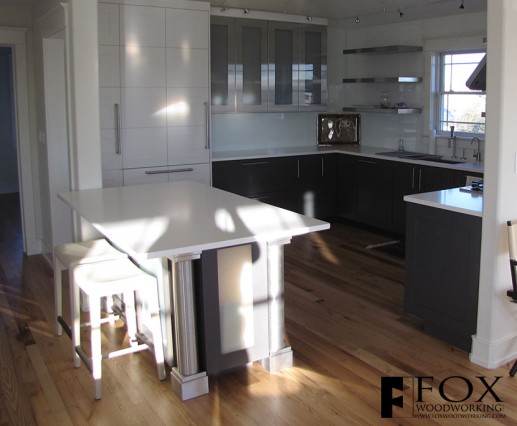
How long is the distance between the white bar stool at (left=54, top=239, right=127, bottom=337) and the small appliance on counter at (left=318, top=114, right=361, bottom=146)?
410 cm

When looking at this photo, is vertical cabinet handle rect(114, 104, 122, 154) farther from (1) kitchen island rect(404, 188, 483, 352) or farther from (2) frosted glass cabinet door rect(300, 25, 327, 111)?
(1) kitchen island rect(404, 188, 483, 352)

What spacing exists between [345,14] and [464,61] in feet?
4.87

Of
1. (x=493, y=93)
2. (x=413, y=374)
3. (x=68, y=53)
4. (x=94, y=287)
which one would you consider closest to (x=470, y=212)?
(x=493, y=93)

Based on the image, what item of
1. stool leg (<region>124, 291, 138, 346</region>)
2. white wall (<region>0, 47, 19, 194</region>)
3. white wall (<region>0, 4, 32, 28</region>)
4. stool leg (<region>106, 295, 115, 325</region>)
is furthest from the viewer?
white wall (<region>0, 47, 19, 194</region>)

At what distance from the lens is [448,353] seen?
3705 millimetres

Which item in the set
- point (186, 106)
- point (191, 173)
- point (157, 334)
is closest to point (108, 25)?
point (186, 106)

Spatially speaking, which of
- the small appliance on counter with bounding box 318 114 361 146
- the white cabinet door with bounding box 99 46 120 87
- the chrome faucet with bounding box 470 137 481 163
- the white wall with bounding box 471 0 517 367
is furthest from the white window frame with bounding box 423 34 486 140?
the white cabinet door with bounding box 99 46 120 87

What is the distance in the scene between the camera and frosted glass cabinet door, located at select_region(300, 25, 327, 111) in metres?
6.93

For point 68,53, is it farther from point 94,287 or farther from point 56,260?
point 94,287

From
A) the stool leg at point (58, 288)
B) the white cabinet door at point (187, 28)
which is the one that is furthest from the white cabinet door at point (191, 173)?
the stool leg at point (58, 288)

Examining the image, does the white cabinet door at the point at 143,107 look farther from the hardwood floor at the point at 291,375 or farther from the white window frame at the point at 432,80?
the white window frame at the point at 432,80

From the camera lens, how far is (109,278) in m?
3.23

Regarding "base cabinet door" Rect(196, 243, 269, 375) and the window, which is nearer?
"base cabinet door" Rect(196, 243, 269, 375)

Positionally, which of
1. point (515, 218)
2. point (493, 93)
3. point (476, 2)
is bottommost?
point (515, 218)
